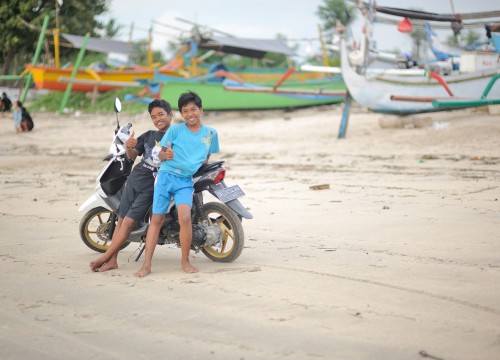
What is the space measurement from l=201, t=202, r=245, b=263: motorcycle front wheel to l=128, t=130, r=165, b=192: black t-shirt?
434 mm

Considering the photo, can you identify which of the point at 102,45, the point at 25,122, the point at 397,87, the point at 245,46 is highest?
the point at 245,46

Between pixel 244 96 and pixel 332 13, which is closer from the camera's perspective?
pixel 244 96

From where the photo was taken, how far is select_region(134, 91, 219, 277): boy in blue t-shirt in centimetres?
507

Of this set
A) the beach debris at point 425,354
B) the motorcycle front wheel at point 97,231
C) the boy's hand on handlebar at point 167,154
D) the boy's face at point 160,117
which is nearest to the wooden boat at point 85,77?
the motorcycle front wheel at point 97,231

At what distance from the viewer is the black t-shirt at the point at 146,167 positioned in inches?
209

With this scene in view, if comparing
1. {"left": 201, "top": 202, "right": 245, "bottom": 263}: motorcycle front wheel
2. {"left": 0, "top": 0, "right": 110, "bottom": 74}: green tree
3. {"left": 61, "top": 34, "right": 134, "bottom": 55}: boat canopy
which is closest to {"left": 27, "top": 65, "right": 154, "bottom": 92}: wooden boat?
{"left": 61, "top": 34, "right": 134, "bottom": 55}: boat canopy

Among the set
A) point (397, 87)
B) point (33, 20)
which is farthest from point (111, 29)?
point (397, 87)

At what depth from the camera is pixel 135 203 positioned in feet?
17.4

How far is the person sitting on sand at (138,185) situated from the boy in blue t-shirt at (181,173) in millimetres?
154

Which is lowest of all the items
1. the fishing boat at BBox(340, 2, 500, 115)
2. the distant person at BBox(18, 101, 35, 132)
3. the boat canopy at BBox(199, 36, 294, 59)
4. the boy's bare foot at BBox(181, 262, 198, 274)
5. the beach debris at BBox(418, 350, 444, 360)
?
the distant person at BBox(18, 101, 35, 132)

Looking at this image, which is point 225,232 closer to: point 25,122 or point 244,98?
point 25,122

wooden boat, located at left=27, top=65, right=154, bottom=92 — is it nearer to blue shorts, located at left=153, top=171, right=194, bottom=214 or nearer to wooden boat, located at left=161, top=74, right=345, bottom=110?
wooden boat, located at left=161, top=74, right=345, bottom=110

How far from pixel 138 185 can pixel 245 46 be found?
23.3 metres

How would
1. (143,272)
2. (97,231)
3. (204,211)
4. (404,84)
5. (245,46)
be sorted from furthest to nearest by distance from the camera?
1. (245,46)
2. (404,84)
3. (97,231)
4. (204,211)
5. (143,272)
